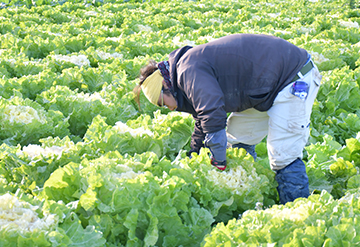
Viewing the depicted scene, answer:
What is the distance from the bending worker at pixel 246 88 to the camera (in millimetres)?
2705

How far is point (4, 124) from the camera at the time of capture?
155 inches

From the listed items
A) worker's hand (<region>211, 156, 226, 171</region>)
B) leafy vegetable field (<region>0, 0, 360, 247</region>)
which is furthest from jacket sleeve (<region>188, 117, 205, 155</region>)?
worker's hand (<region>211, 156, 226, 171</region>)

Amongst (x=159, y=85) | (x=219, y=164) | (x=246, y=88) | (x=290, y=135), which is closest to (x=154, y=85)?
(x=159, y=85)

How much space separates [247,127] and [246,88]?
67cm

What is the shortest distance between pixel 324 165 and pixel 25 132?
3311 mm

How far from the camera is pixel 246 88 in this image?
2877 mm

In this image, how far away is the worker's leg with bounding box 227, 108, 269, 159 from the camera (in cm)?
338

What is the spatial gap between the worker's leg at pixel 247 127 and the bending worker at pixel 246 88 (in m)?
0.28

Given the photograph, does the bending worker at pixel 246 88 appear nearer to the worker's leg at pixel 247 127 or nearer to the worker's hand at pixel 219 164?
the worker's hand at pixel 219 164

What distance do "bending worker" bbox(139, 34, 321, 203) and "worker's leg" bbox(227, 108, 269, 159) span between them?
11.2 inches

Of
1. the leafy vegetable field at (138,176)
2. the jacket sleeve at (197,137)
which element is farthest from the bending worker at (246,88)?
the jacket sleeve at (197,137)

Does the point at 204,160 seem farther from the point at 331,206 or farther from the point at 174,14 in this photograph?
the point at 174,14

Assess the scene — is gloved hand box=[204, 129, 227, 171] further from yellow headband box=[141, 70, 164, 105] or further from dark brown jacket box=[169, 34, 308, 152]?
yellow headband box=[141, 70, 164, 105]

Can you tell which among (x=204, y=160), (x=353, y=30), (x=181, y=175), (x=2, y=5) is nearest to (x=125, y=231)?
(x=181, y=175)
